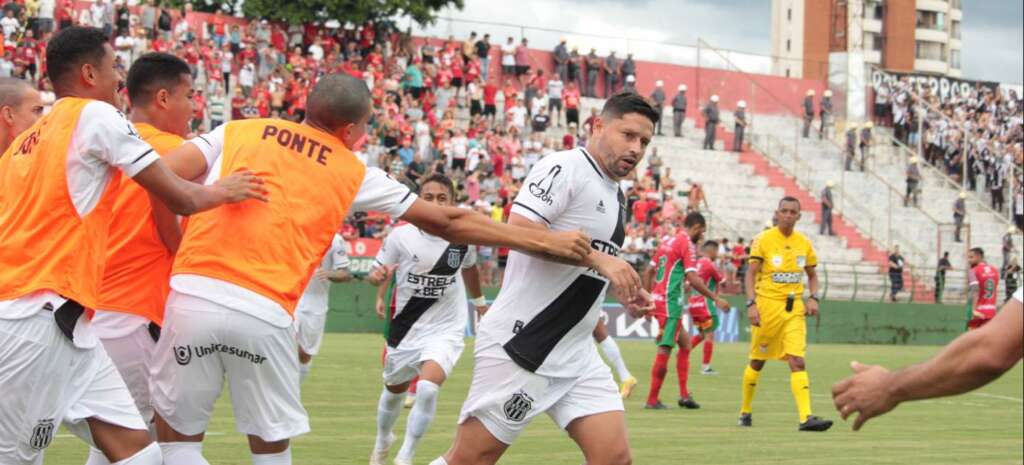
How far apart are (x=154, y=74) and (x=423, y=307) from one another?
18.9ft

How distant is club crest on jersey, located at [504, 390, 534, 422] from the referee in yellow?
8203mm

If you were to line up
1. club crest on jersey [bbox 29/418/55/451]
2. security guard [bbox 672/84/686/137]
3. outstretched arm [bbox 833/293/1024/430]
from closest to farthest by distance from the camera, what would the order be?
outstretched arm [bbox 833/293/1024/430] → club crest on jersey [bbox 29/418/55/451] → security guard [bbox 672/84/686/137]

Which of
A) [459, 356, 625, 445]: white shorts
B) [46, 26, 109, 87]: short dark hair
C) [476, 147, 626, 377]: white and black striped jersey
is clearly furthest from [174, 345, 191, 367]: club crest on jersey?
[476, 147, 626, 377]: white and black striped jersey

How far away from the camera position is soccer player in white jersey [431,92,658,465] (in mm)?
7691

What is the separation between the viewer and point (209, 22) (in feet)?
130

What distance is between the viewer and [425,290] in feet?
42.7

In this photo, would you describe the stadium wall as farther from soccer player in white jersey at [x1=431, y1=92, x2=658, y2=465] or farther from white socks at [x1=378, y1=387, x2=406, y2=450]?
soccer player in white jersey at [x1=431, y1=92, x2=658, y2=465]

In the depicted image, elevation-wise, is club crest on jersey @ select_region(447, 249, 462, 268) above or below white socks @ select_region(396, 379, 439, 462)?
above

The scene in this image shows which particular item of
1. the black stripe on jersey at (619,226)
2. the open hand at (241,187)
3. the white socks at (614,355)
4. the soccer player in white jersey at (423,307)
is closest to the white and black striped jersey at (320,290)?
the soccer player in white jersey at (423,307)

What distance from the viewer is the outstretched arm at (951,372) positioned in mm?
4590

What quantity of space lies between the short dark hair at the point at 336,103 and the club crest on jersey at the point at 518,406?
66.1 inches

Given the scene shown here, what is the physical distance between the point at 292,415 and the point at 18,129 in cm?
240

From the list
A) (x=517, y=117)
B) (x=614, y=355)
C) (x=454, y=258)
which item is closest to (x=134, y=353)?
(x=454, y=258)

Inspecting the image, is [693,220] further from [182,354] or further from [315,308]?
[182,354]
